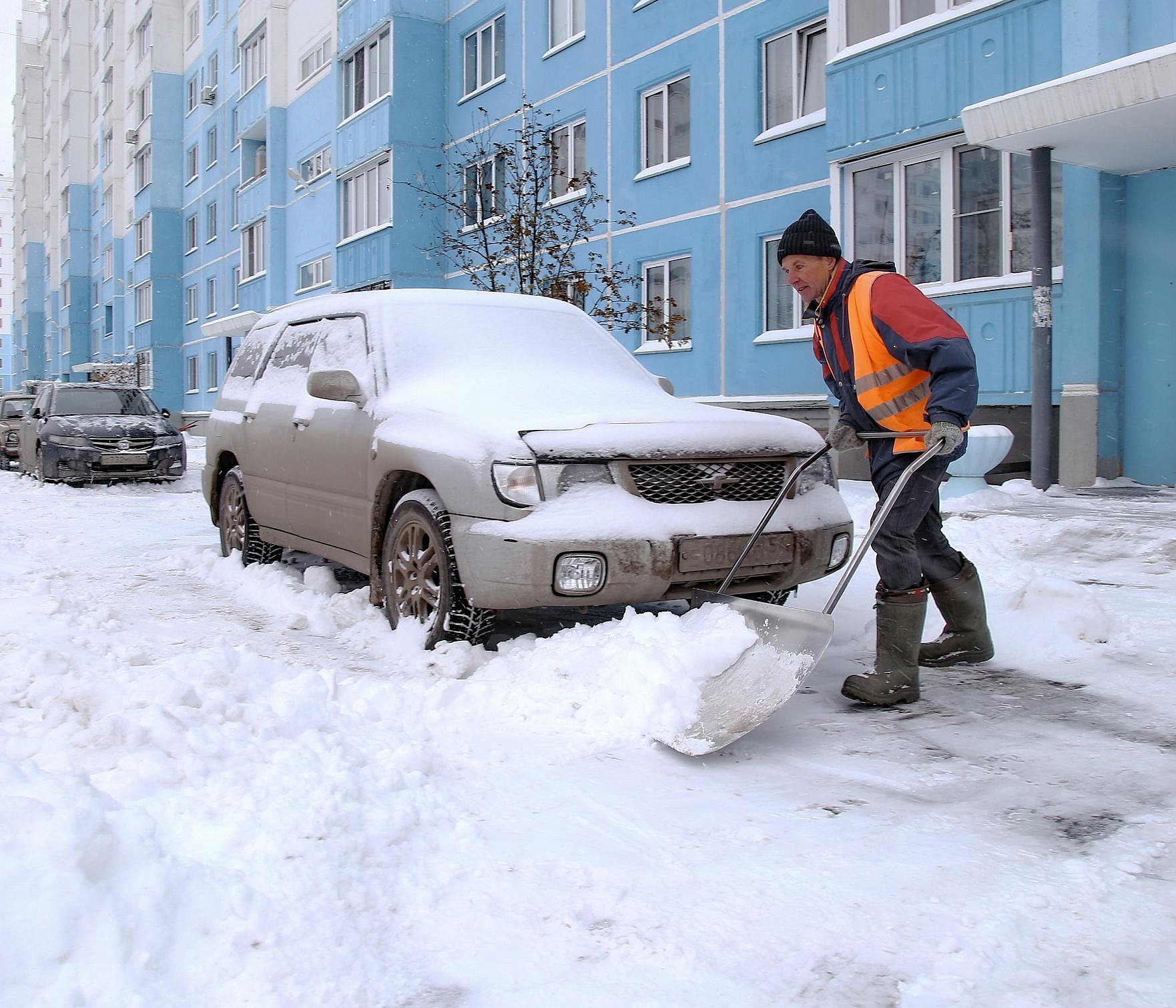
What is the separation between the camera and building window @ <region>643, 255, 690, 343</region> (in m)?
17.6

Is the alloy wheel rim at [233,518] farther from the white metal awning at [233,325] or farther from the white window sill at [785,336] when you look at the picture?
the white metal awning at [233,325]

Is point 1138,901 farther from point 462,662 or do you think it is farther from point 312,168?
point 312,168

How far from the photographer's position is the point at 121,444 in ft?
49.0

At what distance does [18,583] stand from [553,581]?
3.75 meters

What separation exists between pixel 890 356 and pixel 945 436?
1.42 feet

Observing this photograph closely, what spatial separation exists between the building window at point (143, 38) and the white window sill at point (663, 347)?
36070 millimetres

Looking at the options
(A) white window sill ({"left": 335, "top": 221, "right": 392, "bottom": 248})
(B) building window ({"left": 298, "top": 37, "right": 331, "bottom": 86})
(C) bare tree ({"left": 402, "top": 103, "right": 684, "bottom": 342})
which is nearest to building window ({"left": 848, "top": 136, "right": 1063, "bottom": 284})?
(C) bare tree ({"left": 402, "top": 103, "right": 684, "bottom": 342})

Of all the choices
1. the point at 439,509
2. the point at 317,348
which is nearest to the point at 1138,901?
the point at 439,509

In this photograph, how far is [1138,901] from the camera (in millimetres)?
2580

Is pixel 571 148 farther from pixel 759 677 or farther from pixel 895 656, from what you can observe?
pixel 759 677

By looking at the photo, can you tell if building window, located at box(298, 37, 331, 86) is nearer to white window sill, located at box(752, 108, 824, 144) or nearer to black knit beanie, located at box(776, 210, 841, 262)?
white window sill, located at box(752, 108, 824, 144)

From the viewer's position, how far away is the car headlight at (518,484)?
14.4 feet

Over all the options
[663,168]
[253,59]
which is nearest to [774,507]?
[663,168]

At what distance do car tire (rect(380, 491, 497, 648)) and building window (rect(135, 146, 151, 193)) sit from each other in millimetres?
45139
